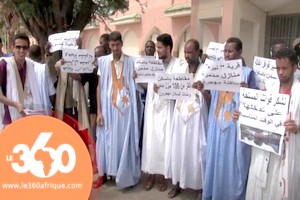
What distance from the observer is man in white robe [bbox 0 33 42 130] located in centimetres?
328

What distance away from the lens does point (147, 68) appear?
4.03m

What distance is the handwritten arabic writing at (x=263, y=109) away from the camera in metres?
2.80

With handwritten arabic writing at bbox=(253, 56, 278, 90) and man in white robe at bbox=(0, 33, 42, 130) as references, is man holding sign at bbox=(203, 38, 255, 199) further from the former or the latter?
man in white robe at bbox=(0, 33, 42, 130)

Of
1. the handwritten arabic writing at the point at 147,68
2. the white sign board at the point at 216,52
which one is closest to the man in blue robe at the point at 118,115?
the handwritten arabic writing at the point at 147,68

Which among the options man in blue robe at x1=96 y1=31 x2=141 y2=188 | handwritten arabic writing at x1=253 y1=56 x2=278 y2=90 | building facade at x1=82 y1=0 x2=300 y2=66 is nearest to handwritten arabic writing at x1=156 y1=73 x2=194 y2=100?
man in blue robe at x1=96 y1=31 x2=141 y2=188

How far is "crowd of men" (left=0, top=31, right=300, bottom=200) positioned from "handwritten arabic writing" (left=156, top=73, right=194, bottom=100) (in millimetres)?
98

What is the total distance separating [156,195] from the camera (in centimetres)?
406

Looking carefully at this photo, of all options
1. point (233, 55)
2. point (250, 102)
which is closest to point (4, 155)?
point (250, 102)

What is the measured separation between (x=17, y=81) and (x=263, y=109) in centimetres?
217

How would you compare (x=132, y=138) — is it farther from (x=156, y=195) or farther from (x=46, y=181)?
(x=46, y=181)

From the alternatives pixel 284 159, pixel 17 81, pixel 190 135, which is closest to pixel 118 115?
pixel 190 135

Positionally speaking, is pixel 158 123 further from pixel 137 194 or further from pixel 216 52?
pixel 216 52

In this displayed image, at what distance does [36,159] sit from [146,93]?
9.39 feet

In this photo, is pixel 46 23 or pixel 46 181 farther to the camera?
pixel 46 23
